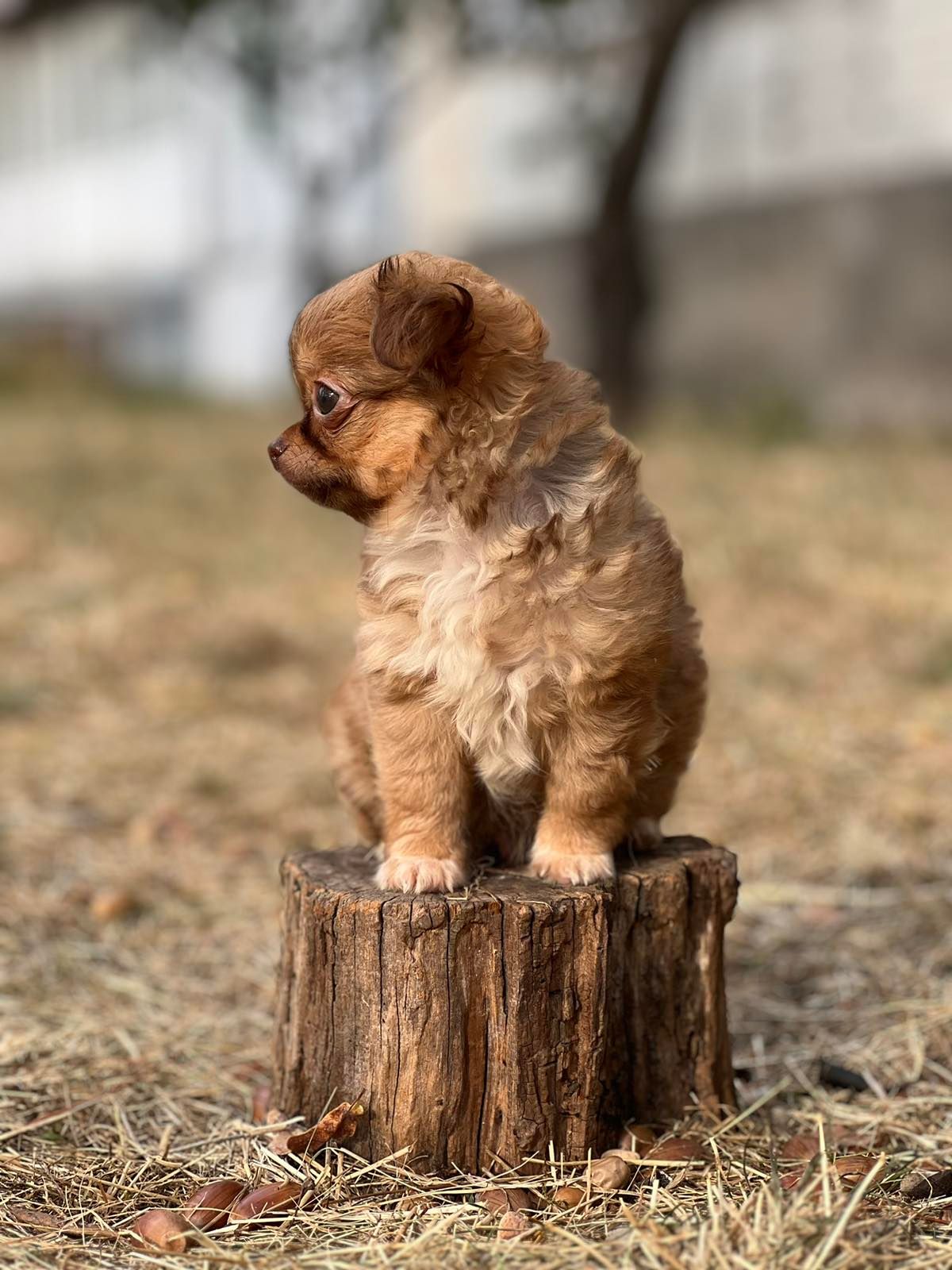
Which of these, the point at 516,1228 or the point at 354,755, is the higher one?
the point at 354,755

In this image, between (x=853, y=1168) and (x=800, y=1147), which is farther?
(x=800, y=1147)


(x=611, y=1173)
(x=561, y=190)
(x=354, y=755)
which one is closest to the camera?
(x=611, y=1173)

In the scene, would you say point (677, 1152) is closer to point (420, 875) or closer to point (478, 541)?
point (420, 875)

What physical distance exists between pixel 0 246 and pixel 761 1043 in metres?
26.2

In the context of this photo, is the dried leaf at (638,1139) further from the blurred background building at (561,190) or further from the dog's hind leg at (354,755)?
the blurred background building at (561,190)

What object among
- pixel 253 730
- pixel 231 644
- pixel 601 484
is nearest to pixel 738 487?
pixel 231 644

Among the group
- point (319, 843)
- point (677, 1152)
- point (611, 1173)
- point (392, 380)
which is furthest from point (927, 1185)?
point (319, 843)

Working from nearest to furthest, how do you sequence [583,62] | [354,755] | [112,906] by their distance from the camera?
[354,755] → [112,906] → [583,62]

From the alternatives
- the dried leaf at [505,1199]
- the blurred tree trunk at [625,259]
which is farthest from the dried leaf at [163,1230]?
the blurred tree trunk at [625,259]

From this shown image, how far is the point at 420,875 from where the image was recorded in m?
2.86

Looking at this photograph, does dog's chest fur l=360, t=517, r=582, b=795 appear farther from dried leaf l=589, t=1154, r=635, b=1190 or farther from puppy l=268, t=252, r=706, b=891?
dried leaf l=589, t=1154, r=635, b=1190

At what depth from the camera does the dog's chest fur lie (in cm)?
266

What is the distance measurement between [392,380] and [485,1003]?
1.22m

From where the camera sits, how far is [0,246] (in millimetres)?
26562
